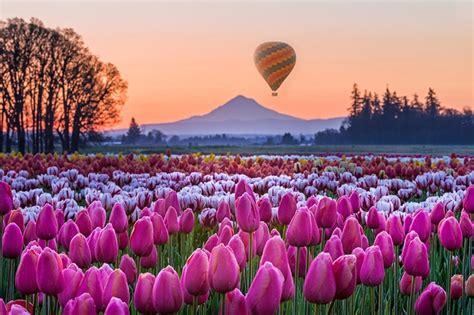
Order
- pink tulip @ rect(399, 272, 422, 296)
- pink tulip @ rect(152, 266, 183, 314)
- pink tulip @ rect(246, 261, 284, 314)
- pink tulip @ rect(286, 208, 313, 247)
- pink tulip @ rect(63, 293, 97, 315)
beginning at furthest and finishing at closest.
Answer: pink tulip @ rect(399, 272, 422, 296)
pink tulip @ rect(286, 208, 313, 247)
pink tulip @ rect(152, 266, 183, 314)
pink tulip @ rect(246, 261, 284, 314)
pink tulip @ rect(63, 293, 97, 315)

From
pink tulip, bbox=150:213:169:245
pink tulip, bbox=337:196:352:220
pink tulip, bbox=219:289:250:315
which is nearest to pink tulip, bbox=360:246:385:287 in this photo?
pink tulip, bbox=219:289:250:315

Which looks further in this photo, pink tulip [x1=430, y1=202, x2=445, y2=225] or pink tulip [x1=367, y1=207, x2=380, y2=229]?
pink tulip [x1=430, y1=202, x2=445, y2=225]

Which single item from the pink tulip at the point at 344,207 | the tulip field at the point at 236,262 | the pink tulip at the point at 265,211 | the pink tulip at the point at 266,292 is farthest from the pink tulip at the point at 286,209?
the pink tulip at the point at 266,292

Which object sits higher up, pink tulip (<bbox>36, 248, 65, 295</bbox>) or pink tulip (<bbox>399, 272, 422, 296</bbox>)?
pink tulip (<bbox>36, 248, 65, 295</bbox>)

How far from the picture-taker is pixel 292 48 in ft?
181

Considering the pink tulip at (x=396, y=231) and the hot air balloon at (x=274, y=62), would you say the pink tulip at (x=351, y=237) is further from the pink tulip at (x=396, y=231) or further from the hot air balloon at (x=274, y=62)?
the hot air balloon at (x=274, y=62)

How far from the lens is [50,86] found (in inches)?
2212

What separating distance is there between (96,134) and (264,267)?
60.3 m

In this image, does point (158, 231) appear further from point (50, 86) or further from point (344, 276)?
point (50, 86)

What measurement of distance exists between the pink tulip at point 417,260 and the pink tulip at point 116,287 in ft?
5.30

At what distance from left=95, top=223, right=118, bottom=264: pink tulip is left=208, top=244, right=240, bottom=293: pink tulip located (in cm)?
108

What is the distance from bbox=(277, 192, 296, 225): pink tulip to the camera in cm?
465

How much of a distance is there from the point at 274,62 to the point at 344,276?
168 ft

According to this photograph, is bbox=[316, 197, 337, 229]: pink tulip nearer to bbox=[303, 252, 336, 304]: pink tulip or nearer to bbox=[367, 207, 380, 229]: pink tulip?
bbox=[367, 207, 380, 229]: pink tulip
